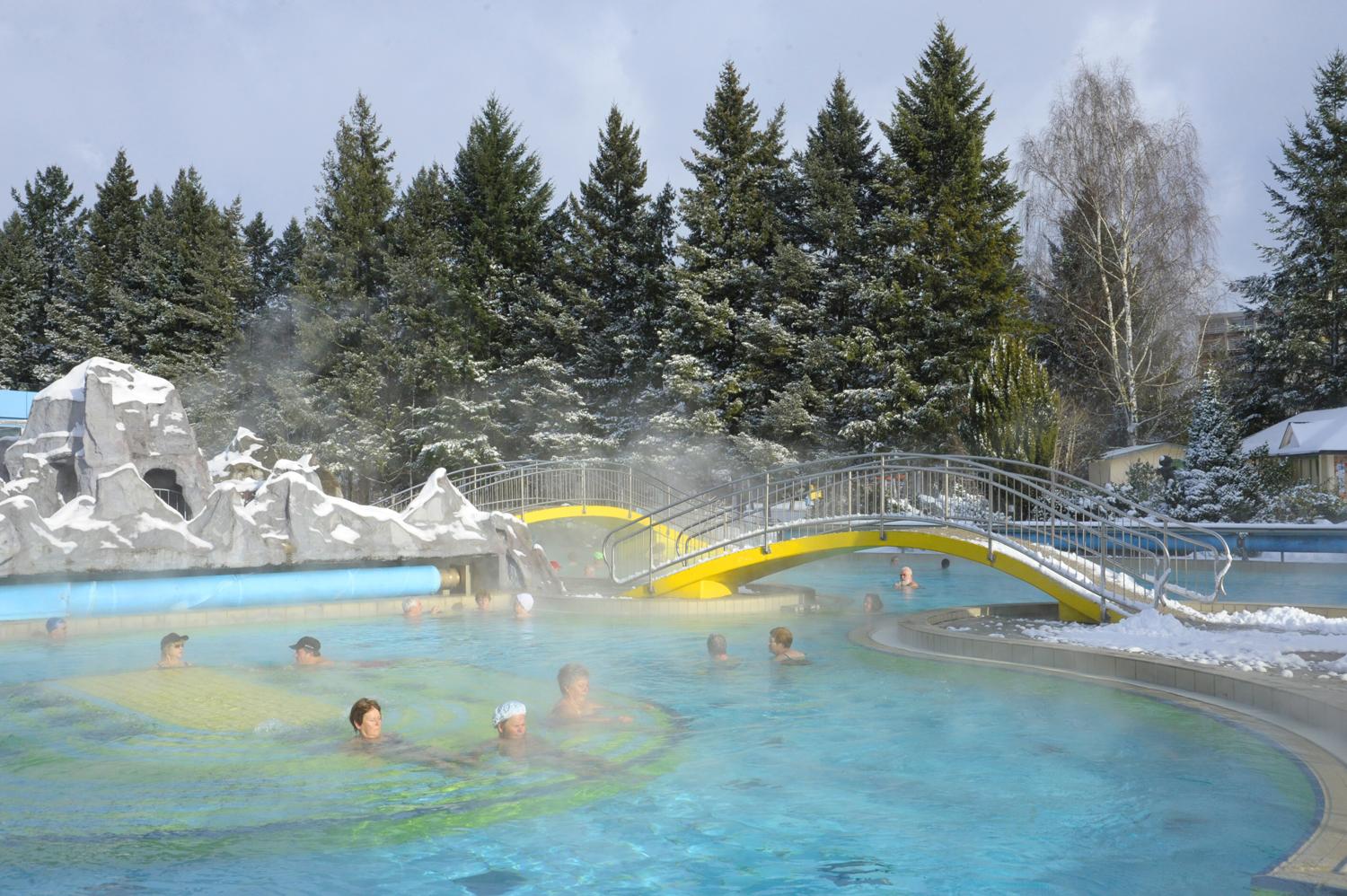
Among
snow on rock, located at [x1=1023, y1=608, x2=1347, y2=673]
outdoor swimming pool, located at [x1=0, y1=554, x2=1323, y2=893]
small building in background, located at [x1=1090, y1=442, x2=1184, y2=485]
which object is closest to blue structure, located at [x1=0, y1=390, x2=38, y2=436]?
outdoor swimming pool, located at [x1=0, y1=554, x2=1323, y2=893]

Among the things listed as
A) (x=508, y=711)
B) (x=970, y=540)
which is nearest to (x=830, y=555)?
(x=970, y=540)

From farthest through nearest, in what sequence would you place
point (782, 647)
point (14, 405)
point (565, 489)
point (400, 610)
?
point (14, 405) < point (565, 489) < point (400, 610) < point (782, 647)

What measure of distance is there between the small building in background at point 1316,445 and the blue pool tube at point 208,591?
23848mm

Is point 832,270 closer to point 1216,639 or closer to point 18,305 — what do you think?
point 1216,639

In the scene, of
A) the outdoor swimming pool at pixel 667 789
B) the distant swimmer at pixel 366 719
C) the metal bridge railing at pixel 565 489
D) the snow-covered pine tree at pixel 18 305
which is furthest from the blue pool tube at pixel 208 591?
the snow-covered pine tree at pixel 18 305

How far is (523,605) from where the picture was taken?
1633 cm

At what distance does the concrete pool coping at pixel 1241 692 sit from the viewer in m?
5.14

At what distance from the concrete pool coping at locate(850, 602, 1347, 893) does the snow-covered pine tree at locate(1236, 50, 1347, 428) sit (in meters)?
29.6

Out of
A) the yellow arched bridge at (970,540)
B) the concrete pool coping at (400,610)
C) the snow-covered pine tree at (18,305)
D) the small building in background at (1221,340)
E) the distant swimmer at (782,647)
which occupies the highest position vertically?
the snow-covered pine tree at (18,305)

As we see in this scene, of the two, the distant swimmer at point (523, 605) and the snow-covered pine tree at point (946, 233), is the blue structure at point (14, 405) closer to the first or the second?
the distant swimmer at point (523, 605)

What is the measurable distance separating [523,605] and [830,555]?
178 inches

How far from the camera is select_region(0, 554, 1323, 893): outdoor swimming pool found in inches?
233

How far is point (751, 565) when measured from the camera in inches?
665

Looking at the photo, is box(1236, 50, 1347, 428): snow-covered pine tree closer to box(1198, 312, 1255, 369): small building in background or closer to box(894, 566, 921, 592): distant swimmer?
box(1198, 312, 1255, 369): small building in background
